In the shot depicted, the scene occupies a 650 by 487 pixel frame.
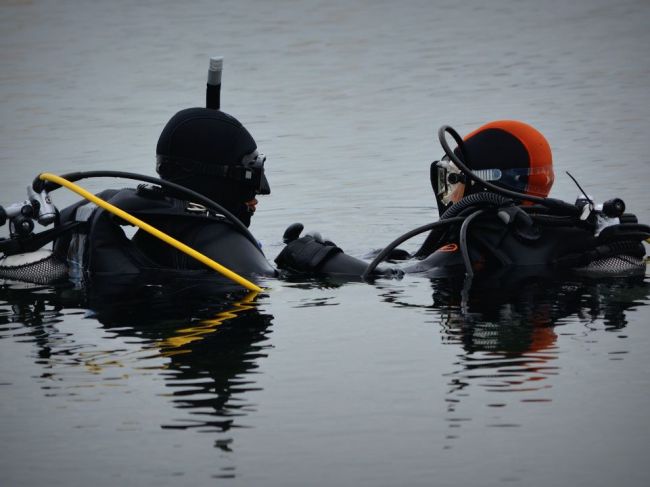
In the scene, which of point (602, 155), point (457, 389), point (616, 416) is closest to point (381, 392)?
point (457, 389)

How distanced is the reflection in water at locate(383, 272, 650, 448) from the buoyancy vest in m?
0.83

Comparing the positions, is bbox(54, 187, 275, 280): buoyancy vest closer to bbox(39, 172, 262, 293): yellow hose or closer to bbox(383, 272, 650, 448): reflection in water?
bbox(39, 172, 262, 293): yellow hose

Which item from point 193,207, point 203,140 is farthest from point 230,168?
point 193,207

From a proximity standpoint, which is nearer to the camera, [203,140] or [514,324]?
[514,324]

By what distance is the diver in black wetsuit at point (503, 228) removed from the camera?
26.2 feet

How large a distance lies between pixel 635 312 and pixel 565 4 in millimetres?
19080

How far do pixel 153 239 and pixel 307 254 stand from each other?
82cm

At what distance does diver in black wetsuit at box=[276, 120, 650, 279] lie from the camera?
7992mm

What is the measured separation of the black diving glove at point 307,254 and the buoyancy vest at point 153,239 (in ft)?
0.86

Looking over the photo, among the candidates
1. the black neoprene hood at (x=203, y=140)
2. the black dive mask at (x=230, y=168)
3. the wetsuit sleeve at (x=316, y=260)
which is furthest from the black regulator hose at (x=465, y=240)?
the black neoprene hood at (x=203, y=140)

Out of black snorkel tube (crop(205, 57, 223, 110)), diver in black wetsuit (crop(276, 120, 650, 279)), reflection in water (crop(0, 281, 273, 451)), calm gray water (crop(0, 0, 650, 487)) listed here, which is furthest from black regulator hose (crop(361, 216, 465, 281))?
black snorkel tube (crop(205, 57, 223, 110))

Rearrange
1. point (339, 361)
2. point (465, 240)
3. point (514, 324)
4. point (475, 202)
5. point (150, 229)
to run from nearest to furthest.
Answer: point (339, 361)
point (514, 324)
point (150, 229)
point (465, 240)
point (475, 202)

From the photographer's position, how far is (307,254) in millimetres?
8188

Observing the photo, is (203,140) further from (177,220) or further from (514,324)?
(514,324)
